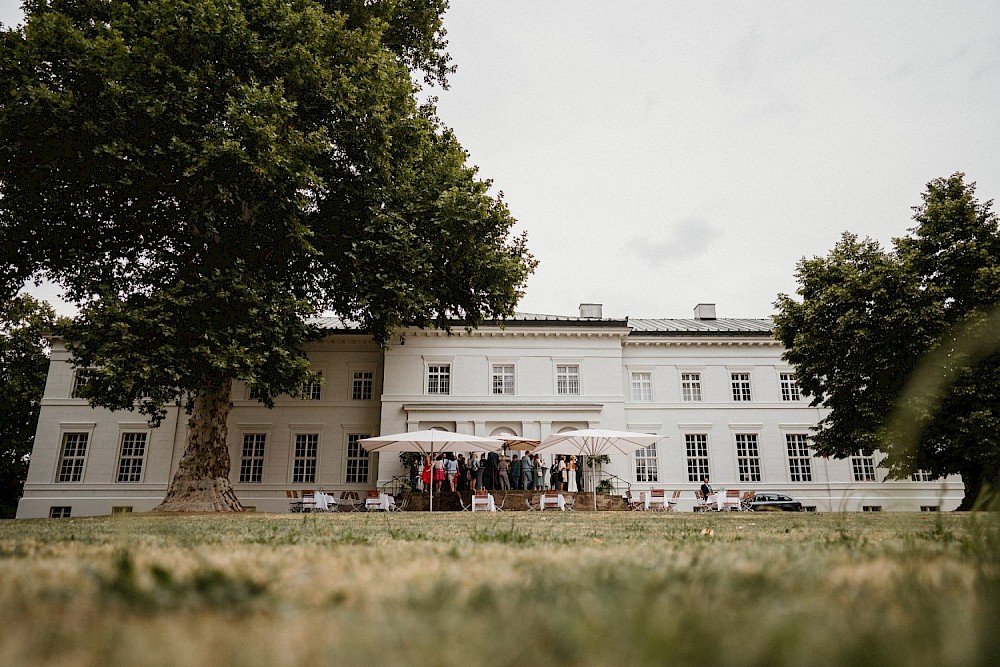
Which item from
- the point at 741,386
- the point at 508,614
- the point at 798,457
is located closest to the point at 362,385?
the point at 741,386

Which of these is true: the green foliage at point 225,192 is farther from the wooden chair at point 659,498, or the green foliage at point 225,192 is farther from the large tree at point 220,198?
the wooden chair at point 659,498

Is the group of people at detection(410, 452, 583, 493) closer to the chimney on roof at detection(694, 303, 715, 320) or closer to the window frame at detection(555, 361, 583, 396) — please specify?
the window frame at detection(555, 361, 583, 396)

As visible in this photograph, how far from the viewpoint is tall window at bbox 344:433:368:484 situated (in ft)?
108

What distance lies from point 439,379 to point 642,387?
1127 centimetres

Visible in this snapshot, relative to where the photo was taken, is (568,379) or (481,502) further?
(568,379)

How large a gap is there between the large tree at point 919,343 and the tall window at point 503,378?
14.1 meters

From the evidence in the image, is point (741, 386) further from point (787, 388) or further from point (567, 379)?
point (567, 379)

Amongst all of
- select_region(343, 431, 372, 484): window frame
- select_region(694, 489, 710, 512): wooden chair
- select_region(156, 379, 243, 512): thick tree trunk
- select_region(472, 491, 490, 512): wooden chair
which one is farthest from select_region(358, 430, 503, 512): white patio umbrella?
select_region(694, 489, 710, 512): wooden chair

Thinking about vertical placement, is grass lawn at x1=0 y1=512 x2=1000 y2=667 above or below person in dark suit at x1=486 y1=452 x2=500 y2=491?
below

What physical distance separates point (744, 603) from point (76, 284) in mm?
19811

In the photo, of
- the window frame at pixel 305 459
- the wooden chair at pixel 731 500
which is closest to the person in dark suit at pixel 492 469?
the wooden chair at pixel 731 500

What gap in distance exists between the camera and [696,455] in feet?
111

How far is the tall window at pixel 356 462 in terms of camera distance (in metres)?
32.8

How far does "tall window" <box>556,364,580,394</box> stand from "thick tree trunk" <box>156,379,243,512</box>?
1828 cm
